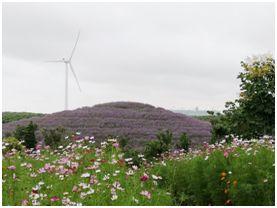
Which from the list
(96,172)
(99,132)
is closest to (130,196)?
(96,172)

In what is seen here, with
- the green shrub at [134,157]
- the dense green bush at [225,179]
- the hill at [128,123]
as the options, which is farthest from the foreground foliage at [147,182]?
the hill at [128,123]

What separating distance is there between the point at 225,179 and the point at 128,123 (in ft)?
38.5

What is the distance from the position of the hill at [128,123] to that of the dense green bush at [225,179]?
8136mm

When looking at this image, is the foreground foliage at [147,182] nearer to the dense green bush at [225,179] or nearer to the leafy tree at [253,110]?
the dense green bush at [225,179]

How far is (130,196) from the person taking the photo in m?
7.48

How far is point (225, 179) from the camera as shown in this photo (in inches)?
327

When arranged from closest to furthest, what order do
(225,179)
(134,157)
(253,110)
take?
1. (225,179)
2. (134,157)
3. (253,110)

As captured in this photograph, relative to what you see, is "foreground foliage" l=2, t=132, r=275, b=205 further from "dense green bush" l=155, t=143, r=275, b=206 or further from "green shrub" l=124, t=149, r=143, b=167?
"green shrub" l=124, t=149, r=143, b=167

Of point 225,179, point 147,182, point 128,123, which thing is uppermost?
point 128,123

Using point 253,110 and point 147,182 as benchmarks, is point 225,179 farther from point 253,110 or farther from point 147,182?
point 253,110

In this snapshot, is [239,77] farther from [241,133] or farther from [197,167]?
[197,167]

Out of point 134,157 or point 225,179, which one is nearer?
point 225,179

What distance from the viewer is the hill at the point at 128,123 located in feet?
60.7

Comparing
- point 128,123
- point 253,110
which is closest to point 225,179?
point 253,110
